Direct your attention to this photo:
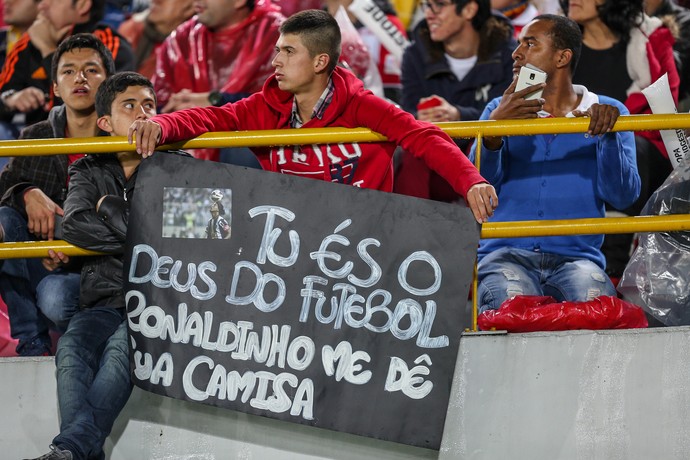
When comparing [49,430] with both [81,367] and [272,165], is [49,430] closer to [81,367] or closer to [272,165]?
[81,367]

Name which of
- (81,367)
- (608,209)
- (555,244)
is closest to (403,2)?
(608,209)

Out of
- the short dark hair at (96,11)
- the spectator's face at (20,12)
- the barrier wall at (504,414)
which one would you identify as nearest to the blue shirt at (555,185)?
the barrier wall at (504,414)

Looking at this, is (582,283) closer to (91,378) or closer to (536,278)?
(536,278)

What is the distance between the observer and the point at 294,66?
4.63m

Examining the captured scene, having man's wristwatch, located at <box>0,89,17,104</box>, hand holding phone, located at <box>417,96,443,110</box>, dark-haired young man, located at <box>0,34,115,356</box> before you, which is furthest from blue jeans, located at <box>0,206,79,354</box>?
hand holding phone, located at <box>417,96,443,110</box>

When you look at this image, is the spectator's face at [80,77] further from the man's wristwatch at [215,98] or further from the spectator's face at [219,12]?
the spectator's face at [219,12]

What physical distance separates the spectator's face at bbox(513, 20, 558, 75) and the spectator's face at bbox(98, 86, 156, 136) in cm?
163

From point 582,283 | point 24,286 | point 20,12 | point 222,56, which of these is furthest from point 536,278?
point 20,12

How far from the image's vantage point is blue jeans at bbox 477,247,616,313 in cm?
472

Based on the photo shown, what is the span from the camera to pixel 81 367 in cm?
427

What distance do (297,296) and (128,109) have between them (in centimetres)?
110

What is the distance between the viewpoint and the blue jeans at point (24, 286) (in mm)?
4754

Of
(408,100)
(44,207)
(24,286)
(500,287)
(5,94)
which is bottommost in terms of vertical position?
(24,286)

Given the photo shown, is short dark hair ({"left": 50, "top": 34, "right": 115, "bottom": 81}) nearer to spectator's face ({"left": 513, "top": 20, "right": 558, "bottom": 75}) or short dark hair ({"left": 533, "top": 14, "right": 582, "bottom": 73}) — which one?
spectator's face ({"left": 513, "top": 20, "right": 558, "bottom": 75})
